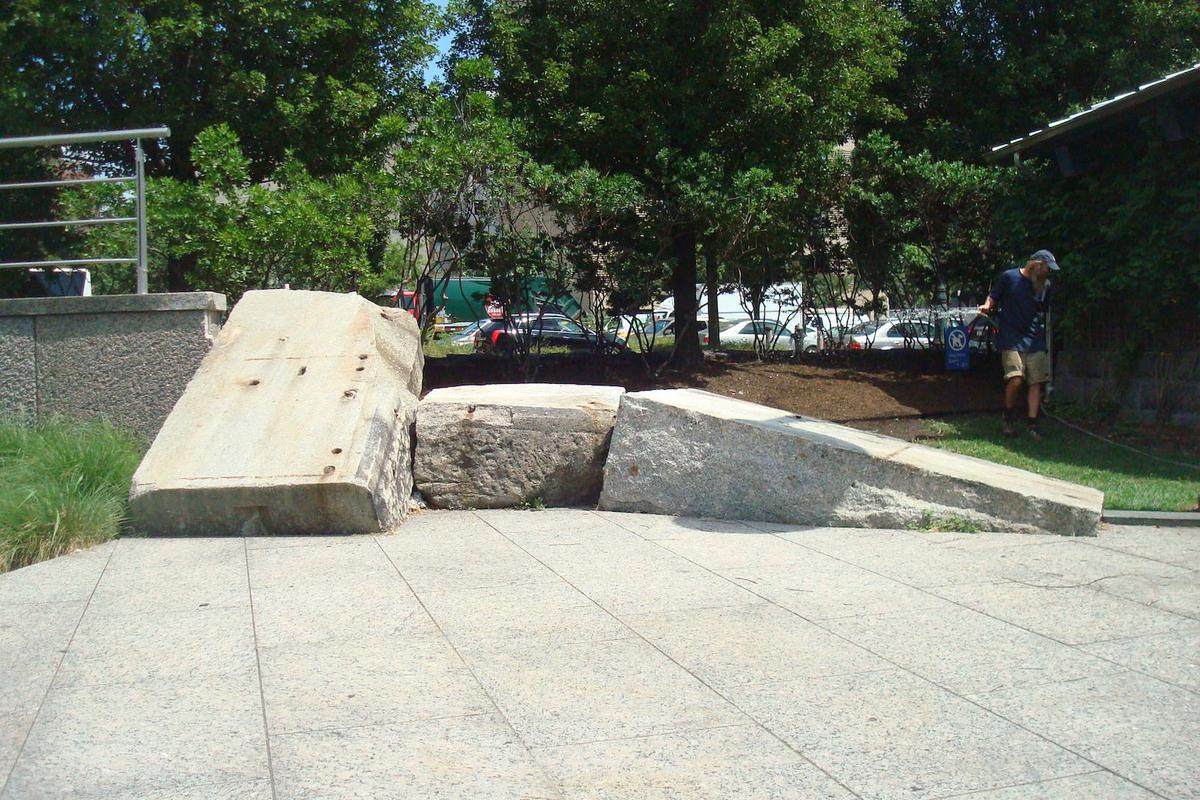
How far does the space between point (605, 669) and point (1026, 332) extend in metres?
7.02

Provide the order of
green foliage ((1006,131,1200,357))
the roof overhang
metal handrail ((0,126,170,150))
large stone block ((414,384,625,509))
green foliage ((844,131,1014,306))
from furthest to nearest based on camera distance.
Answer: green foliage ((844,131,1014,306)), green foliage ((1006,131,1200,357)), the roof overhang, metal handrail ((0,126,170,150)), large stone block ((414,384,625,509))

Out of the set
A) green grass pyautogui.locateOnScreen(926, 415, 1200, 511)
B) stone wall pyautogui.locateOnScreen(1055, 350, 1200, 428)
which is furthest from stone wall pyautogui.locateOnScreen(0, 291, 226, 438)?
stone wall pyautogui.locateOnScreen(1055, 350, 1200, 428)

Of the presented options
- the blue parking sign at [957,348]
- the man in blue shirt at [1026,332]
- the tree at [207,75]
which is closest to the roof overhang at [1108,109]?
the man in blue shirt at [1026,332]

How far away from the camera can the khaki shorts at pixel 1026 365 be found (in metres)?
10.0

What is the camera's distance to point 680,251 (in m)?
12.9

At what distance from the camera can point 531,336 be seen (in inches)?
497

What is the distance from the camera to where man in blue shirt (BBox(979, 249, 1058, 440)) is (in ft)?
32.9

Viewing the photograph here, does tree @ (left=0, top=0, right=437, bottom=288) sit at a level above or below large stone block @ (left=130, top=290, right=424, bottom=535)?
above

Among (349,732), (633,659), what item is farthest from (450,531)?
(349,732)

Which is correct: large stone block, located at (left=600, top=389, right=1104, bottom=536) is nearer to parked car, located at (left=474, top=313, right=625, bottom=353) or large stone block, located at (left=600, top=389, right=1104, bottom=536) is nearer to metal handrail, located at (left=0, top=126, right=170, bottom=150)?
metal handrail, located at (left=0, top=126, right=170, bottom=150)

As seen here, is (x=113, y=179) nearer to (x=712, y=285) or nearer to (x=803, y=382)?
(x=803, y=382)

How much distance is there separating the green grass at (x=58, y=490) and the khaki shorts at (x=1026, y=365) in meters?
7.40

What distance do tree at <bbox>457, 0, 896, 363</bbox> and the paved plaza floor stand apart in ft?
19.7

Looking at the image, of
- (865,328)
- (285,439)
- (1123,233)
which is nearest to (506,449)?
(285,439)
